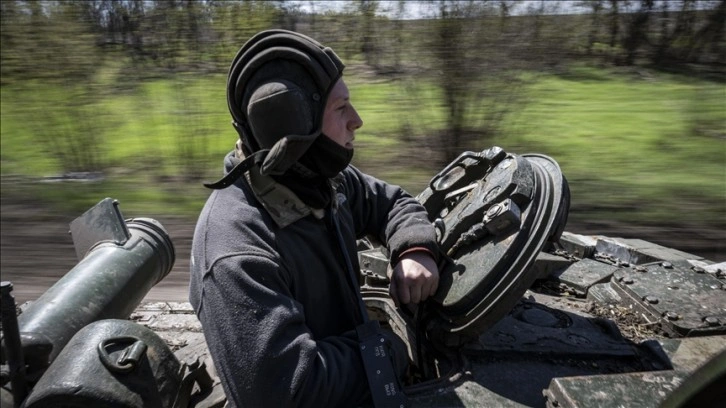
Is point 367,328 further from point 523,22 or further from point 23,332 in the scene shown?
point 523,22

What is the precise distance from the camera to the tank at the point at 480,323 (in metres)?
1.75

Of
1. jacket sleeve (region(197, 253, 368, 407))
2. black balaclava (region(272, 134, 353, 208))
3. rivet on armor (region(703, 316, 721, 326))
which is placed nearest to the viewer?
jacket sleeve (region(197, 253, 368, 407))

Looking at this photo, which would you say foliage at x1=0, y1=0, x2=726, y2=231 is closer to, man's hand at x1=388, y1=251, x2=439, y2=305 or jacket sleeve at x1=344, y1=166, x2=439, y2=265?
jacket sleeve at x1=344, y1=166, x2=439, y2=265

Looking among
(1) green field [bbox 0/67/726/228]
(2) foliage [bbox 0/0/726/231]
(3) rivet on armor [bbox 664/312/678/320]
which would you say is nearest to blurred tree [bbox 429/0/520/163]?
(2) foliage [bbox 0/0/726/231]

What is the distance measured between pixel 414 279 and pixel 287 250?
1.71 feet

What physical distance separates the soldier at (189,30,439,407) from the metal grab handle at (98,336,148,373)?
0.73 ft

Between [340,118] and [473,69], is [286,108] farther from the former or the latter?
[473,69]

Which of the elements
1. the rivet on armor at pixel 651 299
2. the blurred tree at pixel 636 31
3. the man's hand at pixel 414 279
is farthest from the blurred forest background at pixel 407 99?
the man's hand at pixel 414 279

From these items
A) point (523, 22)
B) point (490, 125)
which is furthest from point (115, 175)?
point (523, 22)

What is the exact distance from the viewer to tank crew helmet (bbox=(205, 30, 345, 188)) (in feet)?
6.00

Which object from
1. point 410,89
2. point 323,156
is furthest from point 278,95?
point 410,89

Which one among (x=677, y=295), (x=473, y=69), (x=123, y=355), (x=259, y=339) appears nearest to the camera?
(x=259, y=339)

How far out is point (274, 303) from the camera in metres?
1.67

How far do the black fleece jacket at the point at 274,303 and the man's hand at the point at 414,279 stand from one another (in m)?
0.19
